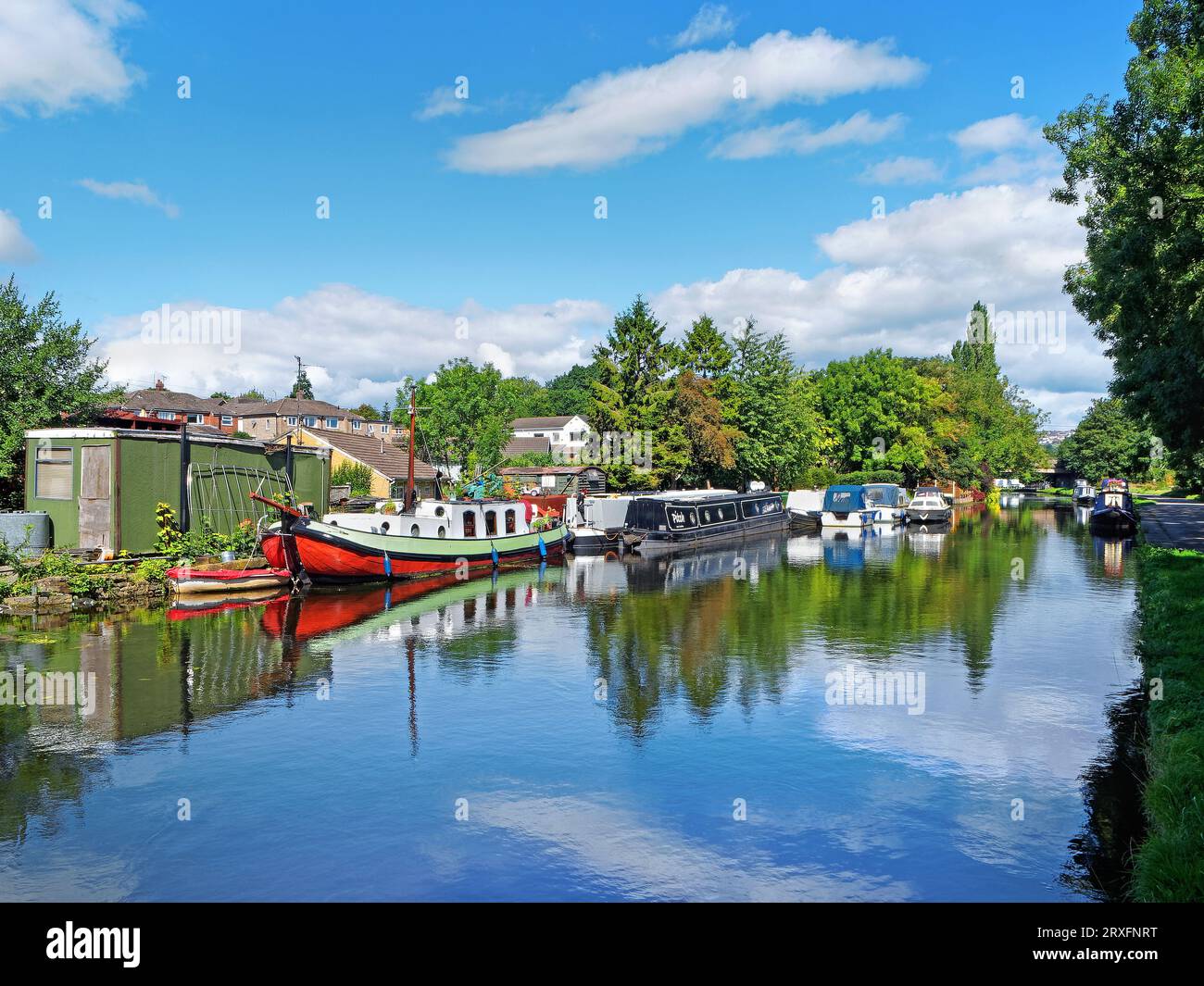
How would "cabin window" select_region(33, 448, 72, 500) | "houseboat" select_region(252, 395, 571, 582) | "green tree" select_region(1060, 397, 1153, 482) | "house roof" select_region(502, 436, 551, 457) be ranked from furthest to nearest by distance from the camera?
"house roof" select_region(502, 436, 551, 457) < "green tree" select_region(1060, 397, 1153, 482) < "houseboat" select_region(252, 395, 571, 582) < "cabin window" select_region(33, 448, 72, 500)

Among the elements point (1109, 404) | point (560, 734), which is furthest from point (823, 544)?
point (1109, 404)

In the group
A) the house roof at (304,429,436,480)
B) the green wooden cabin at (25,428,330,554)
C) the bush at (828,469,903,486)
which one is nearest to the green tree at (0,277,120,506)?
the green wooden cabin at (25,428,330,554)

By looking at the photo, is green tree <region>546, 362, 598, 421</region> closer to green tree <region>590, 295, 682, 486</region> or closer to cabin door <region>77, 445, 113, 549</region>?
green tree <region>590, 295, 682, 486</region>

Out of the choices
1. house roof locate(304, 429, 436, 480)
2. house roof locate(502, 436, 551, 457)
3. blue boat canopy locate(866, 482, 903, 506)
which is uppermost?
house roof locate(502, 436, 551, 457)

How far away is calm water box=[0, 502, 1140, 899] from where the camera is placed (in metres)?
9.18

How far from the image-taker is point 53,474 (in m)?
28.2

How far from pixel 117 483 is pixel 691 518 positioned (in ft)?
93.2

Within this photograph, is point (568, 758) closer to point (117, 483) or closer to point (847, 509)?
point (117, 483)

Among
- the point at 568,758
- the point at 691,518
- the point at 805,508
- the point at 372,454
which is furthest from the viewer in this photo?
the point at 805,508

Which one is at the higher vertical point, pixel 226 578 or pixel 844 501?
pixel 844 501

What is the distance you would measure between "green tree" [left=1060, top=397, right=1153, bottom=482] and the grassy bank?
8911cm

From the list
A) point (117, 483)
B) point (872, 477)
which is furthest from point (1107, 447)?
point (117, 483)
